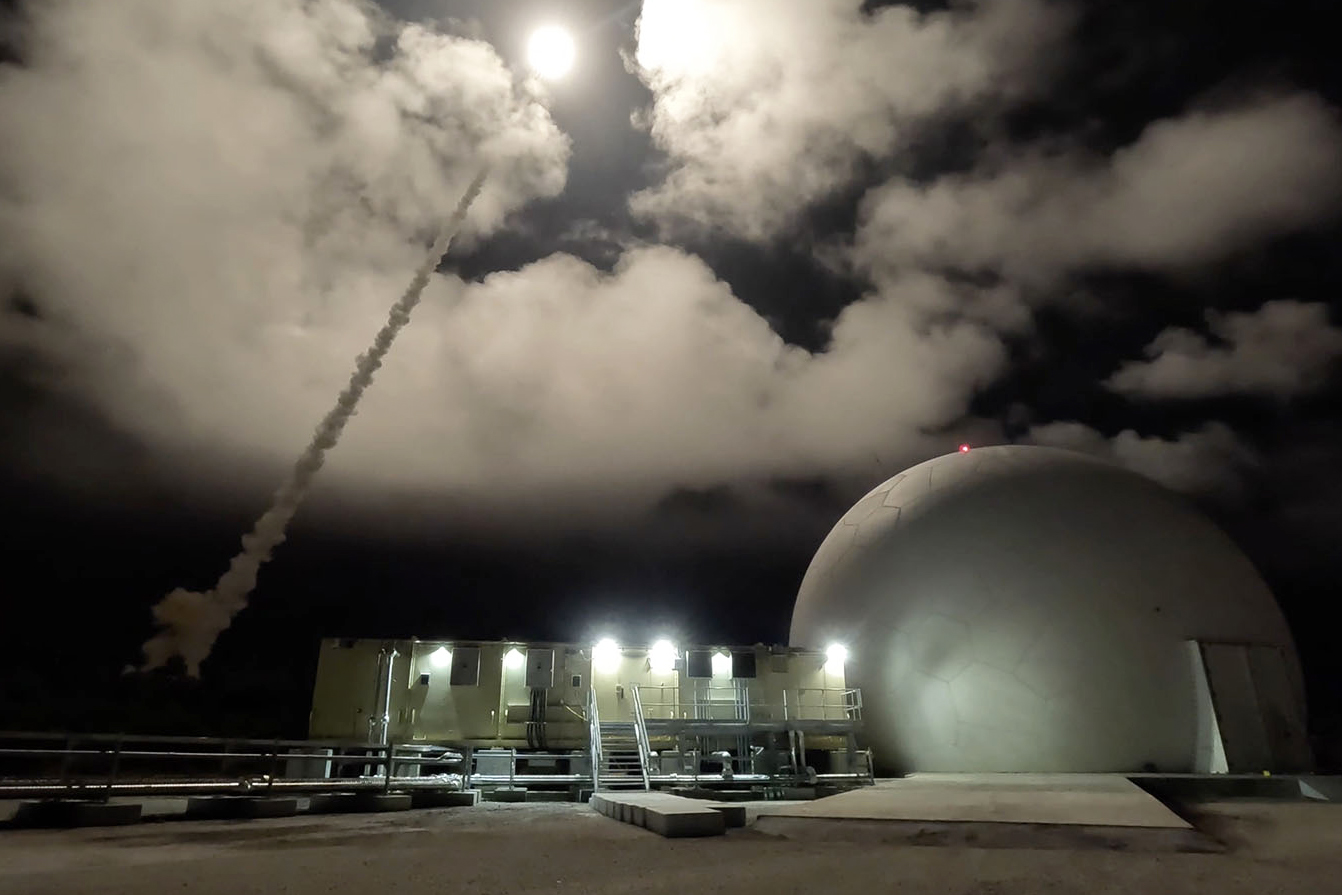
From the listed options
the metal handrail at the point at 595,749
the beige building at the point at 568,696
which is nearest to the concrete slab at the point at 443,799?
the metal handrail at the point at 595,749

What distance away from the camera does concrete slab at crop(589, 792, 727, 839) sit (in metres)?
8.23

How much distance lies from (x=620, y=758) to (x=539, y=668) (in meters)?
3.06

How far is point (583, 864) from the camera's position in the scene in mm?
6332

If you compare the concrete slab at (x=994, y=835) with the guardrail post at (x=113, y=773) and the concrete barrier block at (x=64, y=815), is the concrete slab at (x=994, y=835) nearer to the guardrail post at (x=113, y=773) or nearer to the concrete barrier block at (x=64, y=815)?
the concrete barrier block at (x=64, y=815)

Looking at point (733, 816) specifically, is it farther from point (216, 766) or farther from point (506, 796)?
point (216, 766)

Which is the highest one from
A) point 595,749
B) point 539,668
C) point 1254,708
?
point 539,668

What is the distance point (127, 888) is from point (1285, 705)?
896 inches

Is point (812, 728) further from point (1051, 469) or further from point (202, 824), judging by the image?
point (202, 824)

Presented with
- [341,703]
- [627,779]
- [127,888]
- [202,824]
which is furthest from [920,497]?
[127,888]

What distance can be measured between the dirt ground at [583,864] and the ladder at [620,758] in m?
6.23

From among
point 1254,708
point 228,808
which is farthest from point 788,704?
point 228,808

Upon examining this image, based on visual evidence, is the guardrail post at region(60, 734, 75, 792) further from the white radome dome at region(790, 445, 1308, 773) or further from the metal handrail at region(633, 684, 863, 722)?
the white radome dome at region(790, 445, 1308, 773)

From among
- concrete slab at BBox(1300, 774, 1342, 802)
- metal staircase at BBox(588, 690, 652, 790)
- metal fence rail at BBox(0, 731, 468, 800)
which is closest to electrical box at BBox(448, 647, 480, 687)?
metal fence rail at BBox(0, 731, 468, 800)

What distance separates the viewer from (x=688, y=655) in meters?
20.0
